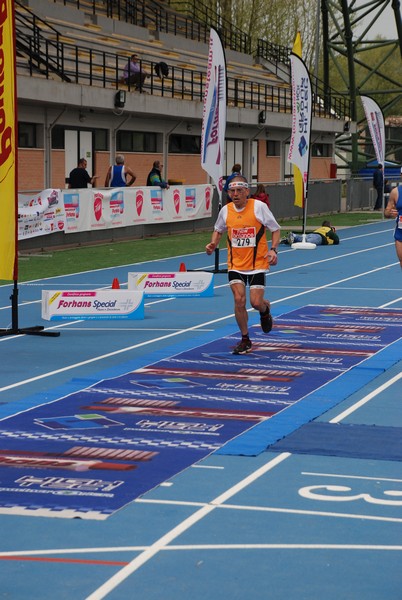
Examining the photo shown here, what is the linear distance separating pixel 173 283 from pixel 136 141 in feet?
71.9

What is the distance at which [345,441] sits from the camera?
952cm

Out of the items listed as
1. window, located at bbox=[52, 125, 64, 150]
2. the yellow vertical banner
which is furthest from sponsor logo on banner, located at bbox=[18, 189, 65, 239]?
the yellow vertical banner

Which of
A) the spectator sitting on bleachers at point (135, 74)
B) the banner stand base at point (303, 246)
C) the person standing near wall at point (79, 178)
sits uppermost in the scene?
the spectator sitting on bleachers at point (135, 74)

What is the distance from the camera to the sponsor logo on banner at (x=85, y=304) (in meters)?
16.8

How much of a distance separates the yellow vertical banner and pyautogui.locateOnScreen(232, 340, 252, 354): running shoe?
116 inches

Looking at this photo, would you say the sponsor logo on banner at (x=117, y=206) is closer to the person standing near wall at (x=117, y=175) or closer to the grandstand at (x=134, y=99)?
the person standing near wall at (x=117, y=175)

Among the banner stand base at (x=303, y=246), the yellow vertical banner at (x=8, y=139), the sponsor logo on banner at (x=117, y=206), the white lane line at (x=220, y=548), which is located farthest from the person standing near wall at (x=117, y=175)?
the white lane line at (x=220, y=548)

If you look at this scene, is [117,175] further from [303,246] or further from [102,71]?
[102,71]

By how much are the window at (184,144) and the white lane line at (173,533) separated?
35.3 metres

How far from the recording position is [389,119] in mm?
94250

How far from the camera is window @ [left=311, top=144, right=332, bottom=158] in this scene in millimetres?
59281

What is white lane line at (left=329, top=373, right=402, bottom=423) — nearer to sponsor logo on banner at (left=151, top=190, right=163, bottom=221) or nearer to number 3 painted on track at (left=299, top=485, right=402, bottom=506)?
number 3 painted on track at (left=299, top=485, right=402, bottom=506)

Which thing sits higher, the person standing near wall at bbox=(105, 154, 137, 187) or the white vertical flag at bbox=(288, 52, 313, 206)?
the white vertical flag at bbox=(288, 52, 313, 206)

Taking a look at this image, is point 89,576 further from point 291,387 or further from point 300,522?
point 291,387
